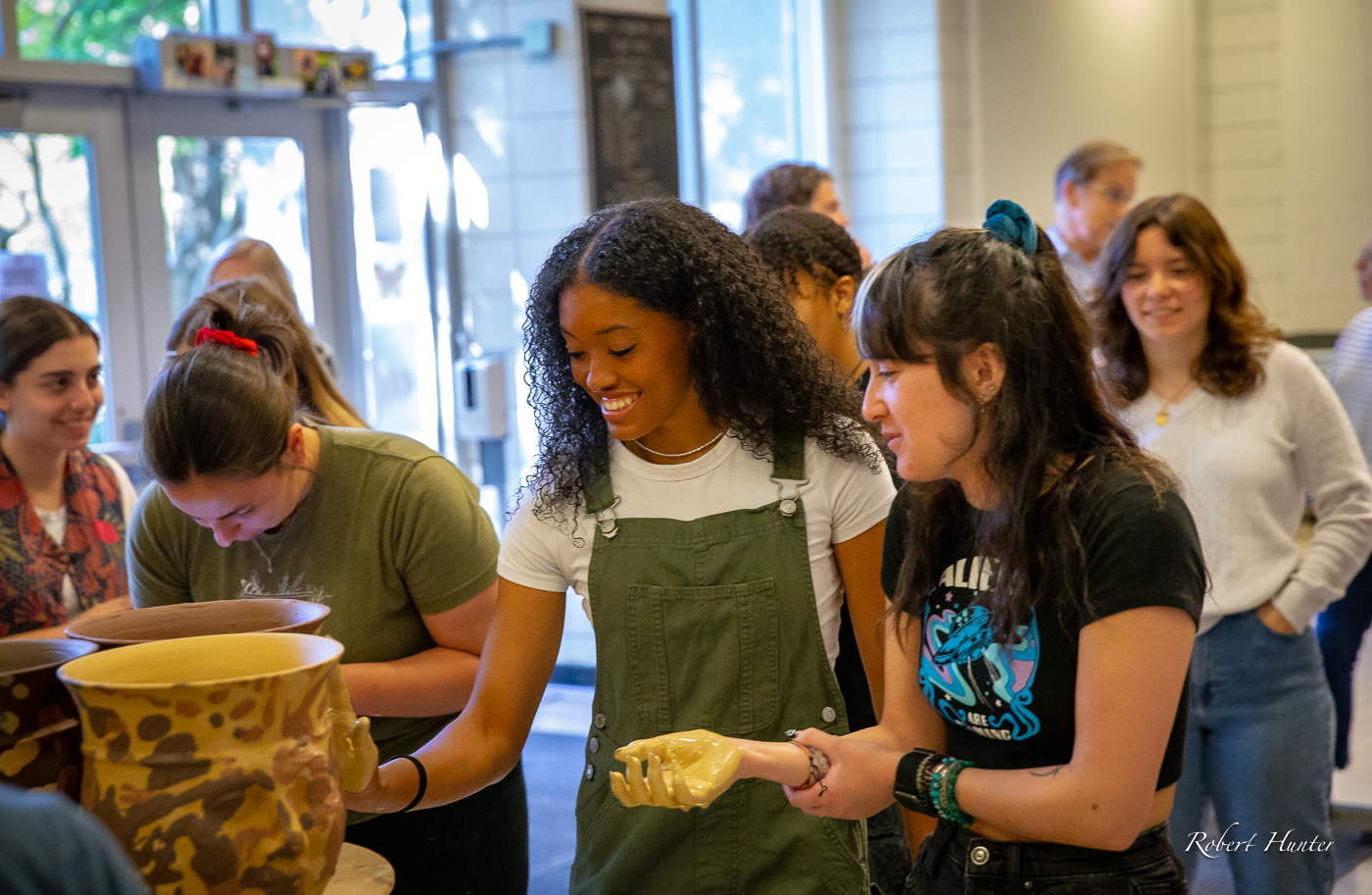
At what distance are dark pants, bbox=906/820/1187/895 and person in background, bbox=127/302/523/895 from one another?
26.6 inches

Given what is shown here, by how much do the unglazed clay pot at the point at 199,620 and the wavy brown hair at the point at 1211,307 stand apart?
1.56 metres

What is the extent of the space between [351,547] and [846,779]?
2.37ft

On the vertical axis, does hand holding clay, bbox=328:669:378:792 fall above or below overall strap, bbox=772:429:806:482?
below

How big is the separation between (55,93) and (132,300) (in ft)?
2.25

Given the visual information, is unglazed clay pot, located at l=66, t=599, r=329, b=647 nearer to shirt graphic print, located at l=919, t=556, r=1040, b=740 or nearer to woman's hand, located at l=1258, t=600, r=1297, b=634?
shirt graphic print, located at l=919, t=556, r=1040, b=740

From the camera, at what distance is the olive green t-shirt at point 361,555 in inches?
64.5

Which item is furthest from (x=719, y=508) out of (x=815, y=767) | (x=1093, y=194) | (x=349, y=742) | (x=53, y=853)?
(x=1093, y=194)

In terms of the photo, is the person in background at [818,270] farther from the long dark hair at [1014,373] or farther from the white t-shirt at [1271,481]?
the long dark hair at [1014,373]

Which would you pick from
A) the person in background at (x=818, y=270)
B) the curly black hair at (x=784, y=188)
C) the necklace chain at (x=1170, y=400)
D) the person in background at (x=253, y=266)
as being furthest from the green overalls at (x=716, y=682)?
the curly black hair at (x=784, y=188)

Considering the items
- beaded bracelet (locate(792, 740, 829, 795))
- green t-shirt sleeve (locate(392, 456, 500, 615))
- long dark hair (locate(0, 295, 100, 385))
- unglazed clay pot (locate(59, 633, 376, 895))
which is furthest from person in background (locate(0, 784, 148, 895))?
long dark hair (locate(0, 295, 100, 385))

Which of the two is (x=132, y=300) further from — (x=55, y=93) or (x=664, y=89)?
(x=664, y=89)

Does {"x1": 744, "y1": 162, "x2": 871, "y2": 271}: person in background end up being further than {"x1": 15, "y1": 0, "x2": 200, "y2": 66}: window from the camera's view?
No

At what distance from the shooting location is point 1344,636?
11.3 feet

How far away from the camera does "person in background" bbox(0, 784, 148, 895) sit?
0.46 meters
